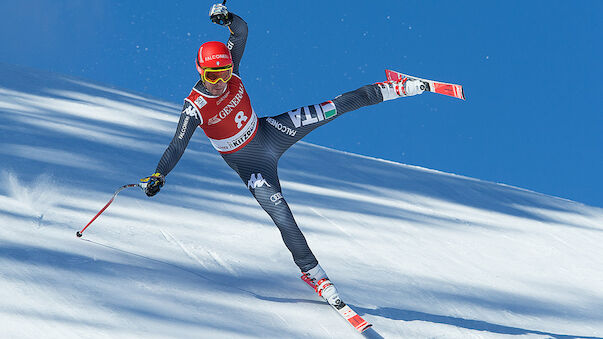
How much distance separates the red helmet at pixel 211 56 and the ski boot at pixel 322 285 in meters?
0.99

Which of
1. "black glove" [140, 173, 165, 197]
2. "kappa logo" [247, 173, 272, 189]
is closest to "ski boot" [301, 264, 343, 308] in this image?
"kappa logo" [247, 173, 272, 189]

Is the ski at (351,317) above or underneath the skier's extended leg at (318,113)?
underneath

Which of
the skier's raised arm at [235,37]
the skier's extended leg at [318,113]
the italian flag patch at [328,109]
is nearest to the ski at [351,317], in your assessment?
the skier's extended leg at [318,113]

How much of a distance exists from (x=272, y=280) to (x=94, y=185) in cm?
162

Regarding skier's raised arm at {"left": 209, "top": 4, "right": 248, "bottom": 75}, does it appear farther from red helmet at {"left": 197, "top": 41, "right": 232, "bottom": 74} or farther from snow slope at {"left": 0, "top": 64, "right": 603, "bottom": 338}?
snow slope at {"left": 0, "top": 64, "right": 603, "bottom": 338}

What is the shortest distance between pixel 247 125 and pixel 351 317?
101 centimetres

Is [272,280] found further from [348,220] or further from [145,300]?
[348,220]

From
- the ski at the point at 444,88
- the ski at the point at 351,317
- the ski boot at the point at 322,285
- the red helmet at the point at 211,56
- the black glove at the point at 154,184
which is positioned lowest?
the ski at the point at 351,317

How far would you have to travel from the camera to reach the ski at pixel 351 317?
2711mm

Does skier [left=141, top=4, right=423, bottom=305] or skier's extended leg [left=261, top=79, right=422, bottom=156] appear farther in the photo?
skier's extended leg [left=261, top=79, right=422, bottom=156]

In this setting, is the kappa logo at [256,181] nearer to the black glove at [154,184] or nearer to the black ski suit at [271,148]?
the black ski suit at [271,148]

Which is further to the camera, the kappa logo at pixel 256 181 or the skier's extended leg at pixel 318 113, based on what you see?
the skier's extended leg at pixel 318 113

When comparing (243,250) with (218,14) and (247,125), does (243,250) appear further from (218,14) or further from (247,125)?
(218,14)

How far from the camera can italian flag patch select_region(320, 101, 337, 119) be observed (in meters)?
3.35
